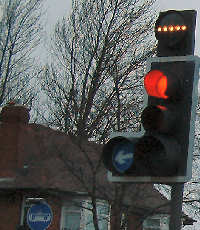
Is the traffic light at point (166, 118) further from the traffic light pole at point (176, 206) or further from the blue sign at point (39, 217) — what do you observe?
the blue sign at point (39, 217)

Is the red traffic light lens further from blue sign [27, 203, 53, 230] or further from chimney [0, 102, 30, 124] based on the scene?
chimney [0, 102, 30, 124]

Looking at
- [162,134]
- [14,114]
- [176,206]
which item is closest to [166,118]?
[162,134]

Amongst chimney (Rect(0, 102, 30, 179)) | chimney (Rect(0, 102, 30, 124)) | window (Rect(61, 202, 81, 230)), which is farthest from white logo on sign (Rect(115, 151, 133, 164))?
chimney (Rect(0, 102, 30, 124))

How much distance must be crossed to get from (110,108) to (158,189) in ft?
12.0

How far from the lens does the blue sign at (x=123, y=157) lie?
525cm

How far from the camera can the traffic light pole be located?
526 cm

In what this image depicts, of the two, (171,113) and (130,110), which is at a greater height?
(130,110)

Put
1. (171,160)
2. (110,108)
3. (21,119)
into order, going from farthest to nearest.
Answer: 1. (110,108)
2. (21,119)
3. (171,160)

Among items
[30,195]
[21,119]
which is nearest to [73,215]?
[30,195]

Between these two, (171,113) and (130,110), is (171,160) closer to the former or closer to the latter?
(171,113)

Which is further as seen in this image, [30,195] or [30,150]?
[30,150]

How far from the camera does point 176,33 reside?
17.6 feet

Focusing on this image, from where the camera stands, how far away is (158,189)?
23.8 metres

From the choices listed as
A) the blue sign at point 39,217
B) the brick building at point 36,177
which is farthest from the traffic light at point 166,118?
the brick building at point 36,177
